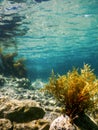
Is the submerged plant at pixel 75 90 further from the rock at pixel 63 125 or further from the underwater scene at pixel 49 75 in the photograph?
the rock at pixel 63 125

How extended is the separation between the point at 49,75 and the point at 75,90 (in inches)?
66.9

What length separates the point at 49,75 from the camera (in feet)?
23.8

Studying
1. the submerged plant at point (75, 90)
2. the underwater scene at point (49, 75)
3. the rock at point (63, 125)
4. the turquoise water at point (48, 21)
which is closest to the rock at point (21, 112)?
the underwater scene at point (49, 75)

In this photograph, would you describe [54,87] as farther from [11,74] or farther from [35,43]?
[35,43]

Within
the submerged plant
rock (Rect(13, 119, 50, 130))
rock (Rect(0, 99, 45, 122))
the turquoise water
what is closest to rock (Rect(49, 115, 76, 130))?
the submerged plant

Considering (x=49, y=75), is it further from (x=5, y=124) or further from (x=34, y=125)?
(x=5, y=124)

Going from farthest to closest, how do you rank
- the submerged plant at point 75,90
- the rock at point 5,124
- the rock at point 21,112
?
the rock at point 21,112, the rock at point 5,124, the submerged plant at point 75,90

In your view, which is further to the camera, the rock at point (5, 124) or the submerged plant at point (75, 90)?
the rock at point (5, 124)

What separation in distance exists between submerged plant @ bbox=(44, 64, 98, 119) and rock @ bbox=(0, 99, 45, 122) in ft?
3.76

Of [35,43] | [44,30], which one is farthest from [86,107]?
[35,43]

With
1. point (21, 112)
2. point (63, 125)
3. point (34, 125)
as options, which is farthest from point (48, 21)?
point (63, 125)

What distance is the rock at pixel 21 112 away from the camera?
6.63m

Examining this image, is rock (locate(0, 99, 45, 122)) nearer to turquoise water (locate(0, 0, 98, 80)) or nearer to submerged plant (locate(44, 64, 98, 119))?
submerged plant (locate(44, 64, 98, 119))

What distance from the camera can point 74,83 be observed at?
5.72m
